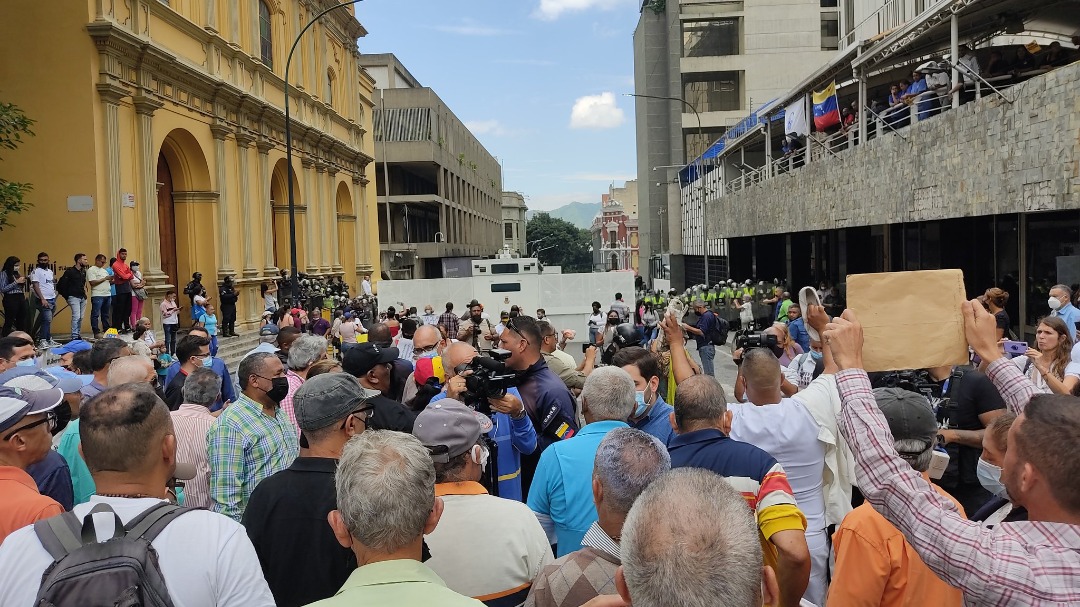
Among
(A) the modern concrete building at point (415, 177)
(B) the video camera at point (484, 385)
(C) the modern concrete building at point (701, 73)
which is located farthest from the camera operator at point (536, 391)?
(A) the modern concrete building at point (415, 177)

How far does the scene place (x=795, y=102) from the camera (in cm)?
2248

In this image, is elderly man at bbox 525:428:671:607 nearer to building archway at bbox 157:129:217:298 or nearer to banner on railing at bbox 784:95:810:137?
banner on railing at bbox 784:95:810:137

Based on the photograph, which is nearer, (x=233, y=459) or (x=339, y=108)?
(x=233, y=459)

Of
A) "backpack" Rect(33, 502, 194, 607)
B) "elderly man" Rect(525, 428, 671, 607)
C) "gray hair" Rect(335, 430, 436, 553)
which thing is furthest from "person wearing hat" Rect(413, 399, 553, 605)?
"backpack" Rect(33, 502, 194, 607)

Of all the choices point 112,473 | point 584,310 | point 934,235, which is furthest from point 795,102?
point 112,473

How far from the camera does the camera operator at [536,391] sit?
539cm

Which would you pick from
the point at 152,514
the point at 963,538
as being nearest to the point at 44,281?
the point at 152,514

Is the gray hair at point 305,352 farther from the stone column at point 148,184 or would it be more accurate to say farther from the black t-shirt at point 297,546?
the stone column at point 148,184

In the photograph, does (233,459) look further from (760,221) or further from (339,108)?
(339,108)

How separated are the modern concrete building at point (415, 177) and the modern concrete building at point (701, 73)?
1449 cm

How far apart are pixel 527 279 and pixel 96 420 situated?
2228 cm

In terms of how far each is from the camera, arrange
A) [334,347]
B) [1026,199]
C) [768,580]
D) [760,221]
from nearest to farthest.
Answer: [768,580]
[1026,199]
[334,347]
[760,221]

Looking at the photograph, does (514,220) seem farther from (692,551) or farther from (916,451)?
(692,551)

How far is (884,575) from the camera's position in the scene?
2.82 meters
